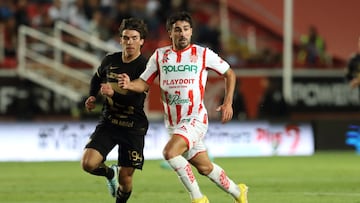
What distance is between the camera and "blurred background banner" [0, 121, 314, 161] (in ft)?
71.8

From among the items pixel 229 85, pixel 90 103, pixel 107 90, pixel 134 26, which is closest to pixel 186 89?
pixel 229 85

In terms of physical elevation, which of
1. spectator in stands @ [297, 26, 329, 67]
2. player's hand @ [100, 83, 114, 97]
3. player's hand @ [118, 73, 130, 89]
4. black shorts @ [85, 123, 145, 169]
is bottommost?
black shorts @ [85, 123, 145, 169]

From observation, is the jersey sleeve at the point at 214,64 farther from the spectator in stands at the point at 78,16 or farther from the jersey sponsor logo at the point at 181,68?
the spectator in stands at the point at 78,16

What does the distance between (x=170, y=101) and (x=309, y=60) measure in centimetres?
1872

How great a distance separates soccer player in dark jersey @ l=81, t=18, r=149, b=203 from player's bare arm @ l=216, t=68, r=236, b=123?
3.46ft

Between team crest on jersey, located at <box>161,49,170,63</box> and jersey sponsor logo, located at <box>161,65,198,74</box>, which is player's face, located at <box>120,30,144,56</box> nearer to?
team crest on jersey, located at <box>161,49,170,63</box>

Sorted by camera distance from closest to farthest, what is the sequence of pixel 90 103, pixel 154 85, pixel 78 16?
pixel 90 103 < pixel 154 85 < pixel 78 16

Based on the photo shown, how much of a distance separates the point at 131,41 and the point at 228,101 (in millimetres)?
1427

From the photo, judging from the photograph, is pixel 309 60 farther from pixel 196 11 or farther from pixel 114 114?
pixel 114 114

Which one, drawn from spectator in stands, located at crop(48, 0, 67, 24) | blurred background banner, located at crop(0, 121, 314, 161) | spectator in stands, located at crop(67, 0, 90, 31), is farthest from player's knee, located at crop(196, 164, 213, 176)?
spectator in stands, located at crop(67, 0, 90, 31)

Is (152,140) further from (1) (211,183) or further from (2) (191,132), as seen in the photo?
(2) (191,132)

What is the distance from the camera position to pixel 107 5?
27734mm

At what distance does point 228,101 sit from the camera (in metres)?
10.8

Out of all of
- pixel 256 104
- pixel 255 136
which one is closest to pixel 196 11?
pixel 256 104
